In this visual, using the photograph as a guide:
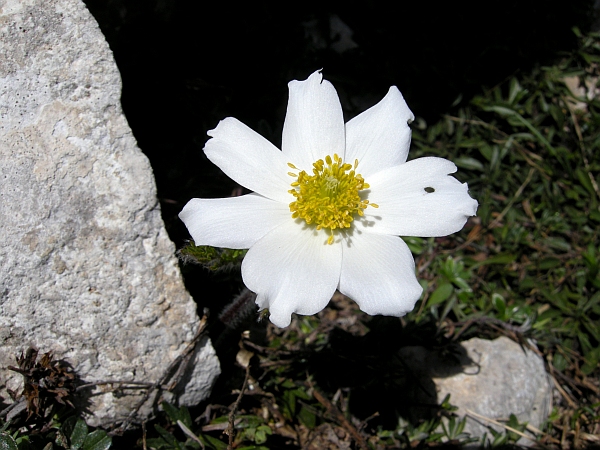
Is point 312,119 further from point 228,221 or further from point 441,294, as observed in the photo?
point 441,294

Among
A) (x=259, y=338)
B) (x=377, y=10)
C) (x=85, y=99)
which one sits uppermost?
(x=85, y=99)

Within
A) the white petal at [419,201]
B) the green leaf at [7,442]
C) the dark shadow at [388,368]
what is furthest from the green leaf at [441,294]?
the green leaf at [7,442]

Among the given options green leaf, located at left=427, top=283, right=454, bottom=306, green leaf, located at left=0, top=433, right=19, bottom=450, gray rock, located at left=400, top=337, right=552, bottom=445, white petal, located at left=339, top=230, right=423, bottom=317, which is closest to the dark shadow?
gray rock, located at left=400, top=337, right=552, bottom=445

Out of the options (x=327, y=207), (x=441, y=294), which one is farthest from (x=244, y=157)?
(x=441, y=294)

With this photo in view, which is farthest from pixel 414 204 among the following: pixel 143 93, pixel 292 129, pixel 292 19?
pixel 292 19

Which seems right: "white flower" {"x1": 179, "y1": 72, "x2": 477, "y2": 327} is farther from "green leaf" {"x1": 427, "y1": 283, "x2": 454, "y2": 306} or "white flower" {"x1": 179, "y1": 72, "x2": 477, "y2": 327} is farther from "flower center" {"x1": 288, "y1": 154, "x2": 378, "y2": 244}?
"green leaf" {"x1": 427, "y1": 283, "x2": 454, "y2": 306}

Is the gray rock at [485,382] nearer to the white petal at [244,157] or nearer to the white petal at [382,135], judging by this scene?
the white petal at [382,135]

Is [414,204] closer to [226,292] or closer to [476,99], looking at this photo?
[226,292]
